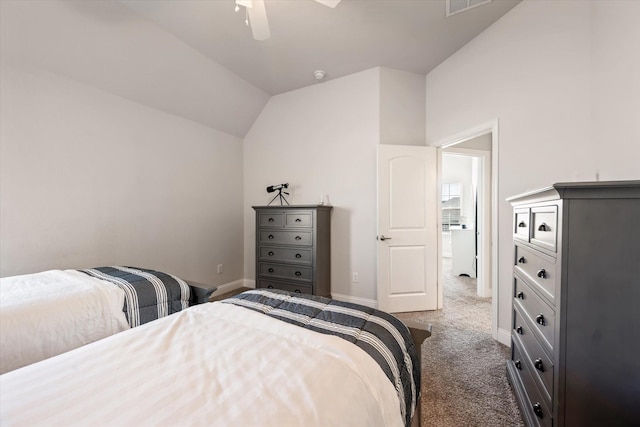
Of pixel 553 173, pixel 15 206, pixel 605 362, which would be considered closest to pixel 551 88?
pixel 553 173

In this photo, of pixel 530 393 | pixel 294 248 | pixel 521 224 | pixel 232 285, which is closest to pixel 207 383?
pixel 530 393

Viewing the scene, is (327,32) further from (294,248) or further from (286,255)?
(286,255)

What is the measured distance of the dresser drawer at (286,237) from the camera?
123 inches

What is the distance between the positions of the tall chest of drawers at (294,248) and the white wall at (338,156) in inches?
9.9

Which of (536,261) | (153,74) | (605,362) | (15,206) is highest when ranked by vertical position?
(153,74)

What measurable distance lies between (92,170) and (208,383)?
2750mm

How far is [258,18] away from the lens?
1.74m

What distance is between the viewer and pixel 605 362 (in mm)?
947

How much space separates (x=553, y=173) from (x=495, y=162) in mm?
505

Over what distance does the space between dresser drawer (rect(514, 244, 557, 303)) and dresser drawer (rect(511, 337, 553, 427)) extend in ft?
1.55

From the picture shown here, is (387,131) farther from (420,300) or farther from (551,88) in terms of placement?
(420,300)

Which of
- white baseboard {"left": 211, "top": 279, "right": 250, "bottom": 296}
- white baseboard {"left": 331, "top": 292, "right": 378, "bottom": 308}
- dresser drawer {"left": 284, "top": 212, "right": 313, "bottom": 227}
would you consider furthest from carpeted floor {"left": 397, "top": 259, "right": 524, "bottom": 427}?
white baseboard {"left": 211, "top": 279, "right": 250, "bottom": 296}

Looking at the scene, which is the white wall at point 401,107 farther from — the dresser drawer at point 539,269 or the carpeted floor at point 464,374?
the carpeted floor at point 464,374

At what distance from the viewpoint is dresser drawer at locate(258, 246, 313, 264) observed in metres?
3.12
